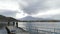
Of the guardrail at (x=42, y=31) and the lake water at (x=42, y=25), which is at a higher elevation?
the lake water at (x=42, y=25)

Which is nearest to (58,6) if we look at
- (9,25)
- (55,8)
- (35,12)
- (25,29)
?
(55,8)

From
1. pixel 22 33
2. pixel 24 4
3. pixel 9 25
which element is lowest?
pixel 22 33

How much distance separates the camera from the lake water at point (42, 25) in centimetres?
327

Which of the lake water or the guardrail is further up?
the lake water

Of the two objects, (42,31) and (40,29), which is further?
(40,29)

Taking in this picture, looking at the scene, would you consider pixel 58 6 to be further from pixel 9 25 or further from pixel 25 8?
pixel 9 25

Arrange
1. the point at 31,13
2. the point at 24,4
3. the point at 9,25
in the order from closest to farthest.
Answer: the point at 9,25, the point at 31,13, the point at 24,4

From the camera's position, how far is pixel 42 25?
3.46 meters

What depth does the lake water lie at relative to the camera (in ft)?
10.7

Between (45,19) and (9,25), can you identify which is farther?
(9,25)

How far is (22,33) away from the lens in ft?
11.2

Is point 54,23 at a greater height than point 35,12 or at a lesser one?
lesser

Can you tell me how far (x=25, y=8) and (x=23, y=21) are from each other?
802 millimetres

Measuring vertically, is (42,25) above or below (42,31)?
above
